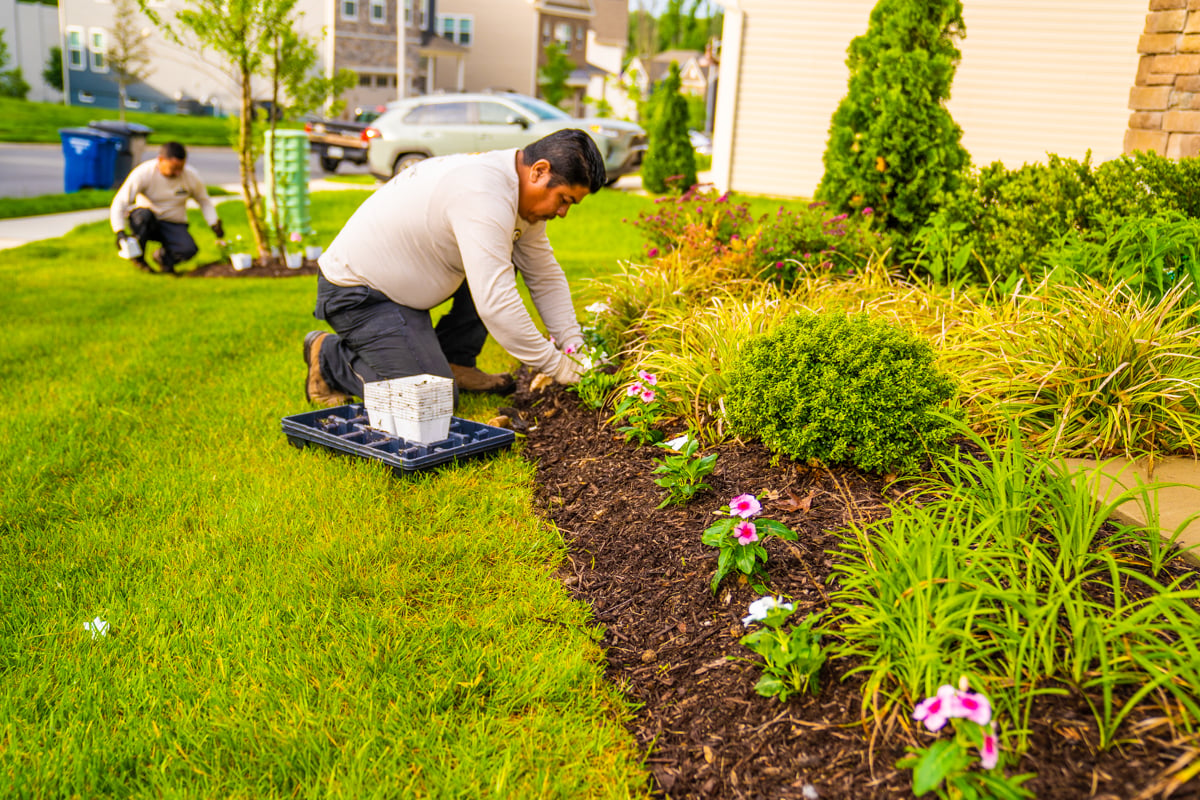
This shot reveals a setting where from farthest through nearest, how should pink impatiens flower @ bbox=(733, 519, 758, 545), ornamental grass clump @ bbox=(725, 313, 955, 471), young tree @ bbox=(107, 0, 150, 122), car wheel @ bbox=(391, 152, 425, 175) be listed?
young tree @ bbox=(107, 0, 150, 122)
car wheel @ bbox=(391, 152, 425, 175)
ornamental grass clump @ bbox=(725, 313, 955, 471)
pink impatiens flower @ bbox=(733, 519, 758, 545)

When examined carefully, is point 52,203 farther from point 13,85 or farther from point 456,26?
point 13,85

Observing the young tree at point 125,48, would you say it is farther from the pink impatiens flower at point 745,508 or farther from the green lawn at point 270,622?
the pink impatiens flower at point 745,508

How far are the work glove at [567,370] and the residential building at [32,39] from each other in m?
45.7

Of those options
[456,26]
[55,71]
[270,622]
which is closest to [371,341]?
[270,622]

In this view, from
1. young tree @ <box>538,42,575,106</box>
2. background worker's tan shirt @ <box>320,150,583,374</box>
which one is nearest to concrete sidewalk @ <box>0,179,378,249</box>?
background worker's tan shirt @ <box>320,150,583,374</box>

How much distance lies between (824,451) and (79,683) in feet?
7.41

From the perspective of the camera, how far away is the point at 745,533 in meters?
2.32

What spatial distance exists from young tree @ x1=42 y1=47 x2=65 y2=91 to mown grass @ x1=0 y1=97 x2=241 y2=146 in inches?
332

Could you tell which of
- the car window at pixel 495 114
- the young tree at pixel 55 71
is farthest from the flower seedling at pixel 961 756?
the young tree at pixel 55 71

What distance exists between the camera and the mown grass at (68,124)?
918 inches

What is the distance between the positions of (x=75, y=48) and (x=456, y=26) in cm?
1674

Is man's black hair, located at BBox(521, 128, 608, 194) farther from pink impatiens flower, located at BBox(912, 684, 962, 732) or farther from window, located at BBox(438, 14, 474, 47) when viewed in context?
window, located at BBox(438, 14, 474, 47)

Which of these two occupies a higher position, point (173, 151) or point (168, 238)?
point (173, 151)

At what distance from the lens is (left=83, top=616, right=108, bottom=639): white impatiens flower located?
7.86 ft
